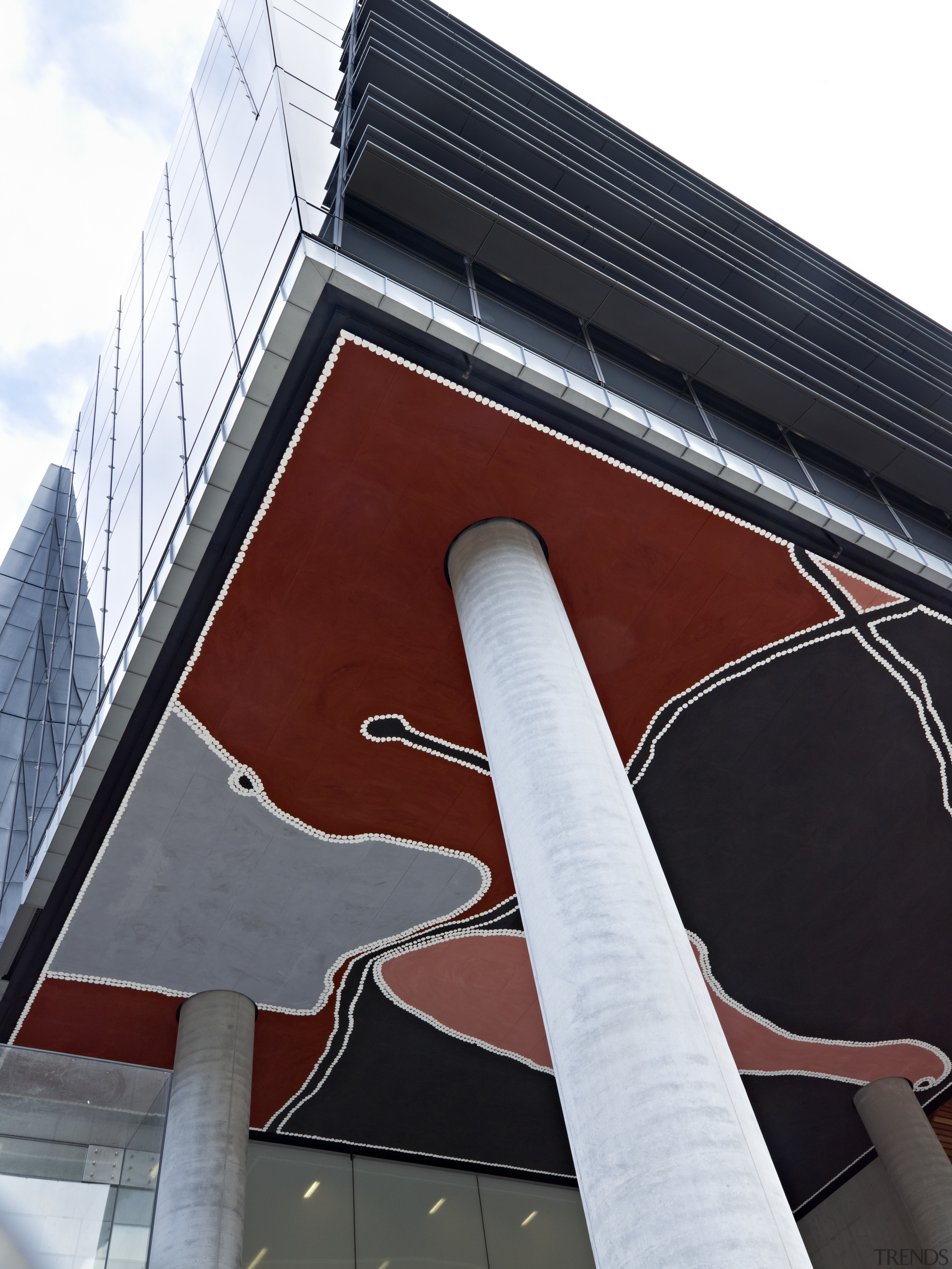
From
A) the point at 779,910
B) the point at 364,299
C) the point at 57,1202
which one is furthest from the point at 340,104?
the point at 779,910

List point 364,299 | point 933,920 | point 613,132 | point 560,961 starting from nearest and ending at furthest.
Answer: point 560,961 → point 364,299 → point 613,132 → point 933,920

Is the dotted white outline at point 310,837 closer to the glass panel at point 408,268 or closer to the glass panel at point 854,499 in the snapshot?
the glass panel at point 408,268

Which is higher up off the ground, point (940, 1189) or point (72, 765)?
point (72, 765)

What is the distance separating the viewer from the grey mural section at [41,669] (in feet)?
44.8

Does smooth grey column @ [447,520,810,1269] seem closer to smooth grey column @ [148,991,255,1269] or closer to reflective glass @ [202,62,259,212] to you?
smooth grey column @ [148,991,255,1269]

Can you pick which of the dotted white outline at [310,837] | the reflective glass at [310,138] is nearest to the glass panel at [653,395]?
the reflective glass at [310,138]

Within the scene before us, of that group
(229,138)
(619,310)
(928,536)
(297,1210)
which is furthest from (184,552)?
(297,1210)

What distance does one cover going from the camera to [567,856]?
7668 millimetres

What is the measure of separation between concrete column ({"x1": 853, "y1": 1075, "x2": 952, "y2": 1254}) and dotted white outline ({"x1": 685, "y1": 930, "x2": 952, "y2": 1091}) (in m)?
0.42

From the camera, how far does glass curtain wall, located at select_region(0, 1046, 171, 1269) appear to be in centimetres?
713

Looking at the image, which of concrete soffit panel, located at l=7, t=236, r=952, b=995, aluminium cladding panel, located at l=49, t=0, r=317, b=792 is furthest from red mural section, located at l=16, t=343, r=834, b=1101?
aluminium cladding panel, located at l=49, t=0, r=317, b=792

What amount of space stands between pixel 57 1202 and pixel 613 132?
15.3 m

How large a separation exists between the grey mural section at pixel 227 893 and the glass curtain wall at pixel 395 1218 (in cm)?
472

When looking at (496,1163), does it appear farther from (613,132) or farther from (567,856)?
(613,132)
